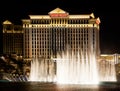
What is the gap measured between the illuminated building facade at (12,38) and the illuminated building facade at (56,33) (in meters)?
7.03

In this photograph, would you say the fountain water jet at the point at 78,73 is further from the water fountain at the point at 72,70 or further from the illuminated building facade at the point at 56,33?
the illuminated building facade at the point at 56,33

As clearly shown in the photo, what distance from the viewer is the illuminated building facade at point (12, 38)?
141m

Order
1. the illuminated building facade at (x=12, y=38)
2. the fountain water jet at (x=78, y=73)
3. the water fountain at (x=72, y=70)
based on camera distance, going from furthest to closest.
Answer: the illuminated building facade at (x=12, y=38) < the water fountain at (x=72, y=70) < the fountain water jet at (x=78, y=73)

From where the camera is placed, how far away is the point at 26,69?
11912cm

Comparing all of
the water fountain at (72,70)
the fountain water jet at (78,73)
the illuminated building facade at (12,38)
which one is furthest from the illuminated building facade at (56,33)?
the fountain water jet at (78,73)

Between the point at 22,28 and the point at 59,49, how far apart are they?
39.0 feet

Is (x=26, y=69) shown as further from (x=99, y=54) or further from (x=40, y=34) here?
(x=99, y=54)

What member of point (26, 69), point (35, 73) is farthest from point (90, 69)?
point (26, 69)

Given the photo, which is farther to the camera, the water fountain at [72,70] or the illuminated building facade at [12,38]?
the illuminated building facade at [12,38]

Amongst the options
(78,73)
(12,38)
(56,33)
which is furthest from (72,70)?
(12,38)

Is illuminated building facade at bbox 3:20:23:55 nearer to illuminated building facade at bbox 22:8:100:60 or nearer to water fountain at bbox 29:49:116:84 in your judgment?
illuminated building facade at bbox 22:8:100:60

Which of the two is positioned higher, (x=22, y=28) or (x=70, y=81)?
(x=22, y=28)

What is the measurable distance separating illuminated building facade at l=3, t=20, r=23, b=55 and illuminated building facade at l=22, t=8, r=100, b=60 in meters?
7.03

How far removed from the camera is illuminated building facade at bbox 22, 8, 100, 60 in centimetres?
13300
